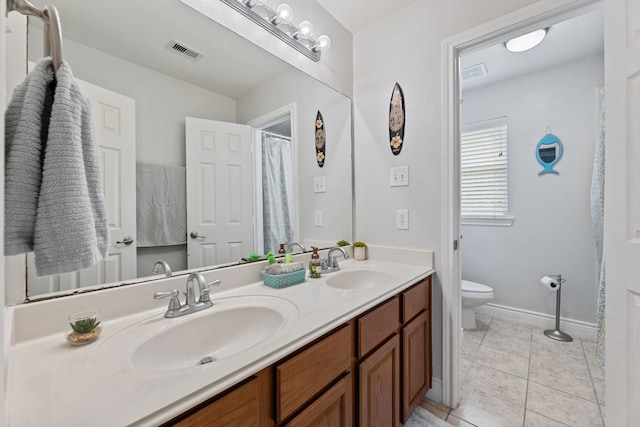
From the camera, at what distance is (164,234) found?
3.37 feet

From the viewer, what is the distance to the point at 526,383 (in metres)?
1.68

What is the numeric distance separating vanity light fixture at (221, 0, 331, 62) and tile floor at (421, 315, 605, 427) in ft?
7.09

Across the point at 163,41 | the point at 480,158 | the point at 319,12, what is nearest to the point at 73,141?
the point at 163,41

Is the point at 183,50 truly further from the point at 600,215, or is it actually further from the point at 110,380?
the point at 600,215

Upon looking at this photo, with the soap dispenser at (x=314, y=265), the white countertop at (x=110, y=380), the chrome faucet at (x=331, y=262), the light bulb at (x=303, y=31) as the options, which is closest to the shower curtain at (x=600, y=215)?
the chrome faucet at (x=331, y=262)

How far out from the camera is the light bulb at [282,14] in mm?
1343

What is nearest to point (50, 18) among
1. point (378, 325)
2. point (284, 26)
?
point (284, 26)

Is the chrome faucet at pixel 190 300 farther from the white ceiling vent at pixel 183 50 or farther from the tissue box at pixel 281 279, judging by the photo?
the white ceiling vent at pixel 183 50

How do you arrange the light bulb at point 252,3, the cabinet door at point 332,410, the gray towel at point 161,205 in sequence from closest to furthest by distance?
1. the cabinet door at point 332,410
2. the gray towel at point 161,205
3. the light bulb at point 252,3

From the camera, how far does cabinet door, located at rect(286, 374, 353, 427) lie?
763 mm

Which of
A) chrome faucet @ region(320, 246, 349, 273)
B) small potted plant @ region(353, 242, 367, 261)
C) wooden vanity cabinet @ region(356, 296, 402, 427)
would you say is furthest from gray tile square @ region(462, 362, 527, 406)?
chrome faucet @ region(320, 246, 349, 273)

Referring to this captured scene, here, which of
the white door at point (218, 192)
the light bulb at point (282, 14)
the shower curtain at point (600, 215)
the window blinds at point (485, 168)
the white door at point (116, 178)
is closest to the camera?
the white door at point (116, 178)

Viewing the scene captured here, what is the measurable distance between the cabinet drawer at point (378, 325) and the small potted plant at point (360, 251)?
1.94 feet

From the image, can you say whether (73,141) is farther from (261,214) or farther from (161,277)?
(261,214)
